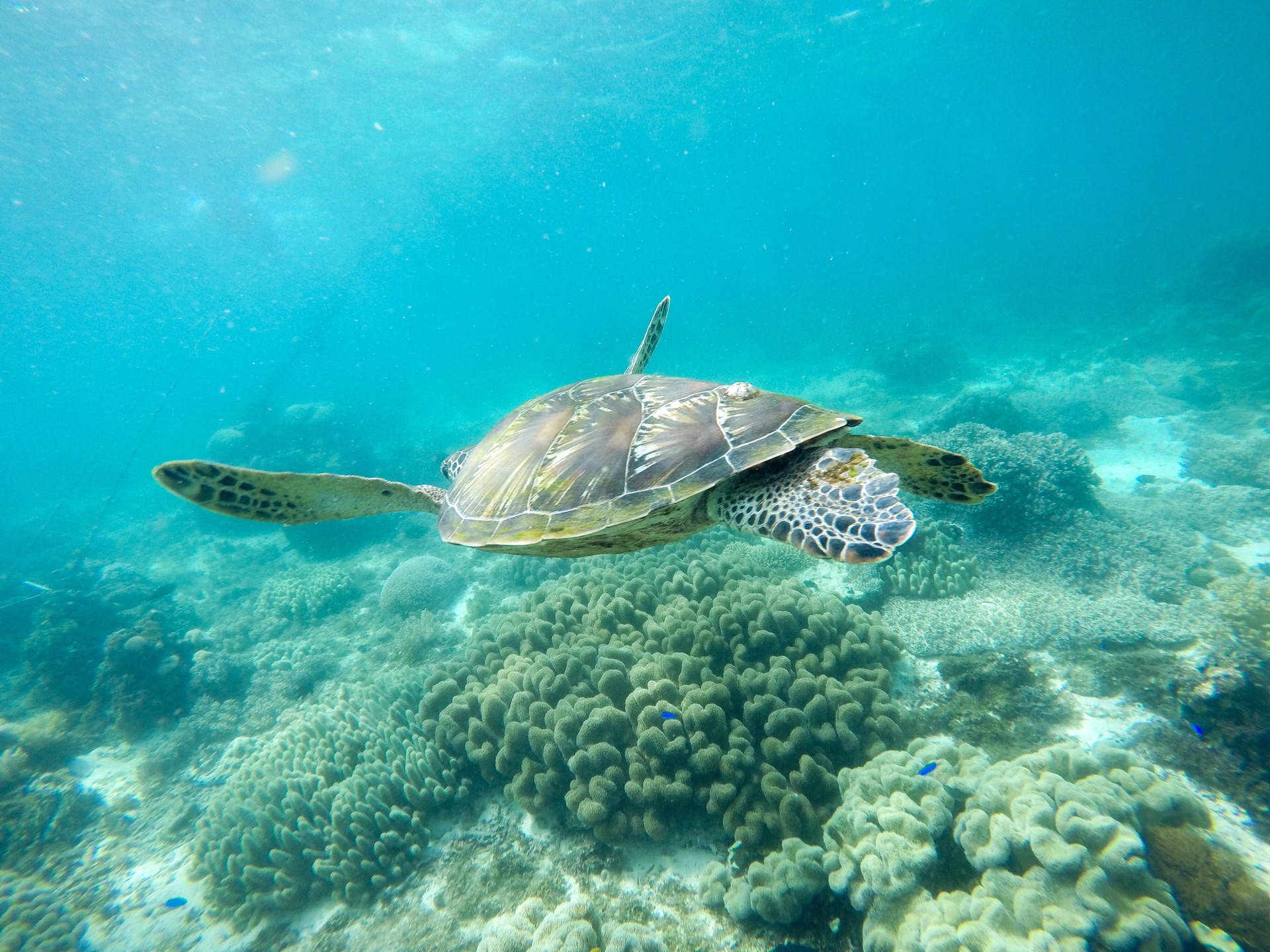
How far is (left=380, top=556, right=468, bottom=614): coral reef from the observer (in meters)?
8.87

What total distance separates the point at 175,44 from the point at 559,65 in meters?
19.4

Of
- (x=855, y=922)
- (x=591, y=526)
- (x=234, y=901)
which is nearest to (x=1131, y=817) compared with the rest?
(x=855, y=922)

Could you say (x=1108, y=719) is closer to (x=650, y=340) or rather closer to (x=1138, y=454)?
(x=650, y=340)

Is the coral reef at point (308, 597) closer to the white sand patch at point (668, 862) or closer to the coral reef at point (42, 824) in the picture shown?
the coral reef at point (42, 824)

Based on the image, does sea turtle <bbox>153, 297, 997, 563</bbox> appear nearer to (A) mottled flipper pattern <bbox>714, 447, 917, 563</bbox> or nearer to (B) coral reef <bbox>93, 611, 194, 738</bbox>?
(A) mottled flipper pattern <bbox>714, 447, 917, 563</bbox>

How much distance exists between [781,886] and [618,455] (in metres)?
2.87

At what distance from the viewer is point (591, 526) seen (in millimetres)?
3014

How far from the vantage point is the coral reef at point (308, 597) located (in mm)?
10086

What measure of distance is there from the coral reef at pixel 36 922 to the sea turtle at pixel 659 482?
5.31m

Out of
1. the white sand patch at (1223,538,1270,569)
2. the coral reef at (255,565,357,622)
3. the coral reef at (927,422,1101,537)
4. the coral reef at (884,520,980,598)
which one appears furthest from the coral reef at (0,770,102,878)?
the white sand patch at (1223,538,1270,569)

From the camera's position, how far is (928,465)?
11.5ft

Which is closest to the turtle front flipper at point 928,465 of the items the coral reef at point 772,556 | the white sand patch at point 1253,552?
the coral reef at point 772,556

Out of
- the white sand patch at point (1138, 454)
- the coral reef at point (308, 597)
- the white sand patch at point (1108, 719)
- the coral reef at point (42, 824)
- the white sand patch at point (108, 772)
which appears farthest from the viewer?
the coral reef at point (308, 597)

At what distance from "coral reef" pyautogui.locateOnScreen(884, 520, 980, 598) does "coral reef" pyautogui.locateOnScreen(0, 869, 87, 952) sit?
31.1 ft
